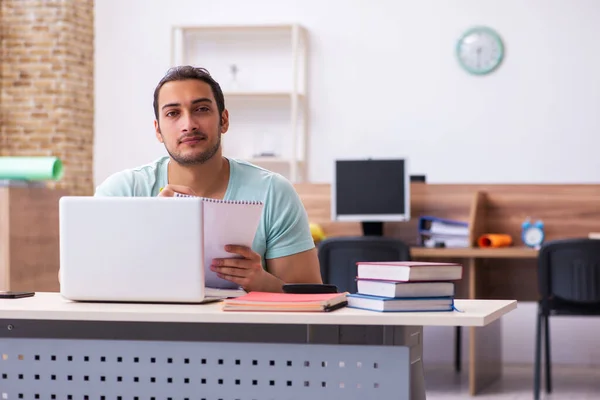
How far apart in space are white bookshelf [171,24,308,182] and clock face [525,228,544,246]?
2.23 meters

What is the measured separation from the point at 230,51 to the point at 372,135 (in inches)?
49.7

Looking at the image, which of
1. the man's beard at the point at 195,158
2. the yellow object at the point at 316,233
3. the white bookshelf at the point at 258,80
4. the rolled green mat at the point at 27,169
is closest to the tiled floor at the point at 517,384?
the yellow object at the point at 316,233

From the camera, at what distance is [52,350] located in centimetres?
187

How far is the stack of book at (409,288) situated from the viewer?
1.69 m

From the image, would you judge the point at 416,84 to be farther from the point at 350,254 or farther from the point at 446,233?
the point at 350,254

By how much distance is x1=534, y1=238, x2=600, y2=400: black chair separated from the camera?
13.7 feet

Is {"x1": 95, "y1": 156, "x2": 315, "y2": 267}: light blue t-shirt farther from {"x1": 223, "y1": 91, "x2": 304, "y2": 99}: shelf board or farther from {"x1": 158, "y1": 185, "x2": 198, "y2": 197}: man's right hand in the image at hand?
{"x1": 223, "y1": 91, "x2": 304, "y2": 99}: shelf board

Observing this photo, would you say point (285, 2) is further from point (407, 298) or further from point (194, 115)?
point (407, 298)

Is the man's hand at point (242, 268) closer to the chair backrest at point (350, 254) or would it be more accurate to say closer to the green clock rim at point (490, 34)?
the chair backrest at point (350, 254)

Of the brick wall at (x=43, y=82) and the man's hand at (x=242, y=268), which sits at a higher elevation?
the brick wall at (x=43, y=82)

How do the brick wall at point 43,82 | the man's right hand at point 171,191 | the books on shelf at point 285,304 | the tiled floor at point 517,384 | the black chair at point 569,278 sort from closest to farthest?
the books on shelf at point 285,304 → the man's right hand at point 171,191 → the black chair at point 569,278 → the tiled floor at point 517,384 → the brick wall at point 43,82

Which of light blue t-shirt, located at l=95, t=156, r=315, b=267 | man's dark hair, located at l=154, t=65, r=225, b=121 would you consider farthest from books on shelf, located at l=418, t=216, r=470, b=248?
man's dark hair, located at l=154, t=65, r=225, b=121

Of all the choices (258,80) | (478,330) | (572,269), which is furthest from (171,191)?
(258,80)

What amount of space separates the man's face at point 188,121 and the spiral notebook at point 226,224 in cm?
39
